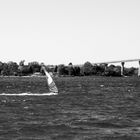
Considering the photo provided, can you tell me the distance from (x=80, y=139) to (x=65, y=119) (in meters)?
10.1

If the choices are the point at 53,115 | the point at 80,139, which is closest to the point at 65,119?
the point at 53,115

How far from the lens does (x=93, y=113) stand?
4684cm

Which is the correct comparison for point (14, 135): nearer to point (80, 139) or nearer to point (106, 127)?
point (80, 139)

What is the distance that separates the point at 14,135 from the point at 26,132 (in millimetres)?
1453

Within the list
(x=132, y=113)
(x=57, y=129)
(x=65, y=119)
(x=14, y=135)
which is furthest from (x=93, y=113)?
(x=14, y=135)

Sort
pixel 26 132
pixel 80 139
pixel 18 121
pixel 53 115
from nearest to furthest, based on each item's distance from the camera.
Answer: pixel 80 139
pixel 26 132
pixel 18 121
pixel 53 115

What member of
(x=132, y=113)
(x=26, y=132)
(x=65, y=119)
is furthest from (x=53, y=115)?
(x=26, y=132)

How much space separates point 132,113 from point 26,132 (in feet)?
52.8

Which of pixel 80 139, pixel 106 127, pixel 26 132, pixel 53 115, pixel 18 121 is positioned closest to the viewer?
pixel 80 139

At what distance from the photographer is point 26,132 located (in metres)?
33.2

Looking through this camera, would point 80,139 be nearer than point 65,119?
Yes

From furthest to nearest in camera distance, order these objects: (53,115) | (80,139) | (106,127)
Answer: (53,115) < (106,127) < (80,139)

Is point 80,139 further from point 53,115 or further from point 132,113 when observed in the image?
point 132,113

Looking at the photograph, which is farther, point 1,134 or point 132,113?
point 132,113
